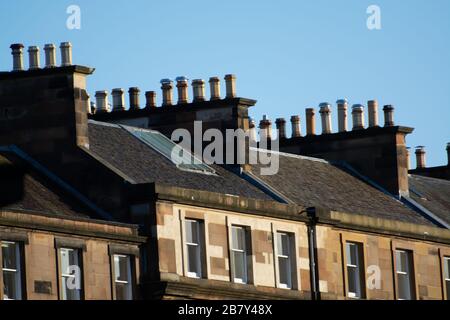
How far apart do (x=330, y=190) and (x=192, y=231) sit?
11140 mm

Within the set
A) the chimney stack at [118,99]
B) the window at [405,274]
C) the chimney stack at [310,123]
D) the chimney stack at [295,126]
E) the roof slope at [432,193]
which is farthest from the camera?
the chimney stack at [295,126]

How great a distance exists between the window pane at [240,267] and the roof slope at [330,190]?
5109 millimetres

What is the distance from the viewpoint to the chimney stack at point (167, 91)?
262ft

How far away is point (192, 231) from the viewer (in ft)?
231

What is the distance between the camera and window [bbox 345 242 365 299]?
7706 centimetres

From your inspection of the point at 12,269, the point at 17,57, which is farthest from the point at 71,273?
the point at 17,57

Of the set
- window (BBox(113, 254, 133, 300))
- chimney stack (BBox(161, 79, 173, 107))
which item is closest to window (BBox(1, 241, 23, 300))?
window (BBox(113, 254, 133, 300))

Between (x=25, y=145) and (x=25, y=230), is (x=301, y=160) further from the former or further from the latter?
(x=25, y=230)

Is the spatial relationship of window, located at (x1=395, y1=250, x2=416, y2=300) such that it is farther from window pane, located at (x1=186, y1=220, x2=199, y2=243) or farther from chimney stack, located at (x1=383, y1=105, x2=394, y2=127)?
window pane, located at (x1=186, y1=220, x2=199, y2=243)

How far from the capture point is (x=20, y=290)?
6338cm

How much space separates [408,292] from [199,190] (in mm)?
11962

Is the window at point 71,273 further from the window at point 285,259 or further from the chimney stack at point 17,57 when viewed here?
the window at point 285,259

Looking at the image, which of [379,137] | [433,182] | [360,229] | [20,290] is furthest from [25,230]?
[433,182]

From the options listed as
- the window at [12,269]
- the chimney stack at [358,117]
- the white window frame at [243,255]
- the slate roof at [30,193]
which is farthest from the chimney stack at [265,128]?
the window at [12,269]
